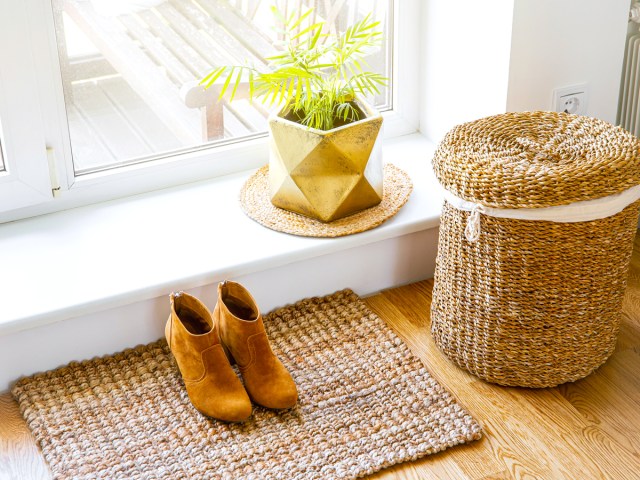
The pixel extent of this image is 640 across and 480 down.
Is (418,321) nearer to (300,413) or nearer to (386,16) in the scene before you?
(300,413)

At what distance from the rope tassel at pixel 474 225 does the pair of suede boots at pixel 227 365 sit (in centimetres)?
42

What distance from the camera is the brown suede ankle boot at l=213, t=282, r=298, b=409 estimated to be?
160 centimetres

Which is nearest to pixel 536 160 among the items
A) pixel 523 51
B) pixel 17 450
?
pixel 523 51

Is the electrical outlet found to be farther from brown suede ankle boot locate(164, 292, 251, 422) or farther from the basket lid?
brown suede ankle boot locate(164, 292, 251, 422)

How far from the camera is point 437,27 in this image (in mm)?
2129

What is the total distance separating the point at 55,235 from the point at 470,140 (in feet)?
3.01

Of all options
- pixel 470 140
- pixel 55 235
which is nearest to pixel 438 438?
pixel 470 140

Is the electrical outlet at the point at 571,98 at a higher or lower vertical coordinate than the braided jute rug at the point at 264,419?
higher

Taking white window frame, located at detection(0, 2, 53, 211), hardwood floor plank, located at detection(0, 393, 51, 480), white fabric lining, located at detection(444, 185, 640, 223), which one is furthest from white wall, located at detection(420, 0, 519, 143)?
hardwood floor plank, located at detection(0, 393, 51, 480)

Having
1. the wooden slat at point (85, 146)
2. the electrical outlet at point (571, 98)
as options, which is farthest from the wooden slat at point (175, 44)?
the electrical outlet at point (571, 98)

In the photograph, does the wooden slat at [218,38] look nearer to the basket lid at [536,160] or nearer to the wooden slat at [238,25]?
the wooden slat at [238,25]

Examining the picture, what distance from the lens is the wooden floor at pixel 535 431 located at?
1.49 m

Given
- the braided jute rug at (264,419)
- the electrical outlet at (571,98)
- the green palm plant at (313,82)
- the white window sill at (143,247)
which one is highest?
the green palm plant at (313,82)

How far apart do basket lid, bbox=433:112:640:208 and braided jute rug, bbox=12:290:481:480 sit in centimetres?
40
